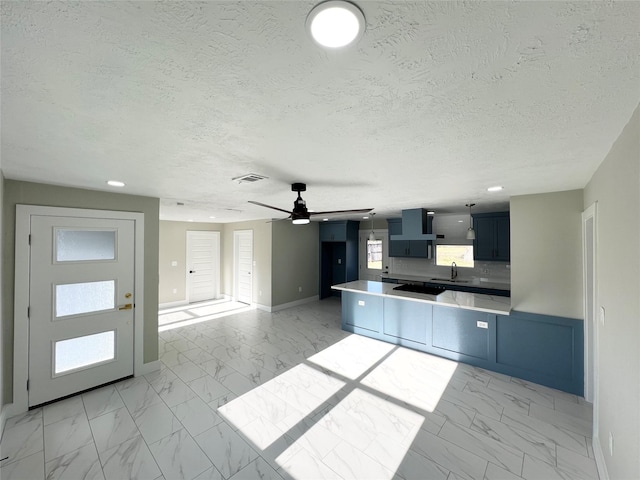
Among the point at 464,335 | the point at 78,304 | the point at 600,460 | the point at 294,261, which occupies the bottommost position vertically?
the point at 600,460

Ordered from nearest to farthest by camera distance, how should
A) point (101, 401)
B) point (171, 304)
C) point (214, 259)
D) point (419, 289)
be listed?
point (101, 401) → point (419, 289) → point (171, 304) → point (214, 259)

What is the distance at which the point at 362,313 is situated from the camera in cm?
485

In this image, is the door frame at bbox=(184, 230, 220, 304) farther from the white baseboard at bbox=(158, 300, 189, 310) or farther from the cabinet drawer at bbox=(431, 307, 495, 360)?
the cabinet drawer at bbox=(431, 307, 495, 360)

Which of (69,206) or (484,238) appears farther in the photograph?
(484,238)

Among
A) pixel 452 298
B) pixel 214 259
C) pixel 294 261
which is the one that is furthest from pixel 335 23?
pixel 214 259

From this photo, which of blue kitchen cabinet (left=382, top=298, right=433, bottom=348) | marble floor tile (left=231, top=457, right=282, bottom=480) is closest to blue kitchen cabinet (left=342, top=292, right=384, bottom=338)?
blue kitchen cabinet (left=382, top=298, right=433, bottom=348)

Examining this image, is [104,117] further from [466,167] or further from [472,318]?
[472,318]

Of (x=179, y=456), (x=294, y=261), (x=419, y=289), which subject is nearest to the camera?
(x=179, y=456)

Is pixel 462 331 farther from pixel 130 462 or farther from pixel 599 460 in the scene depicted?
pixel 130 462

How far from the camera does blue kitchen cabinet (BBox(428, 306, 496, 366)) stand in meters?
3.54

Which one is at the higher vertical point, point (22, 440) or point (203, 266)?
point (203, 266)

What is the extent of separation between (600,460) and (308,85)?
3326 mm

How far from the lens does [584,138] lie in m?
1.57

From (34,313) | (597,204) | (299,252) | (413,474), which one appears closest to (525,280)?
(597,204)
